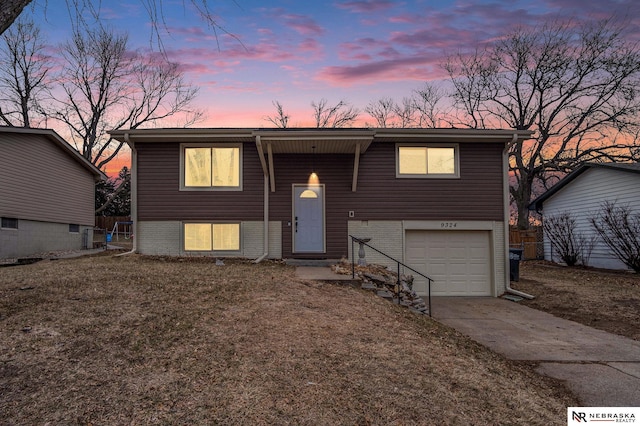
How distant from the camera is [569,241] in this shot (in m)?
18.4

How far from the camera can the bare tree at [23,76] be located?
23734 millimetres

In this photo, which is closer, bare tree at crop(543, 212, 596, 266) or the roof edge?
the roof edge

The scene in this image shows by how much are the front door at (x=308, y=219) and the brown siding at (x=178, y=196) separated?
1.13 metres

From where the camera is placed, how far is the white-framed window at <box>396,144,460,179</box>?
12.4 m

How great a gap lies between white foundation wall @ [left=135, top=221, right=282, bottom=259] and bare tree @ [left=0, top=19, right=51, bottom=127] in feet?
62.1

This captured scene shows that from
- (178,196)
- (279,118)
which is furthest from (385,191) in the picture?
(279,118)

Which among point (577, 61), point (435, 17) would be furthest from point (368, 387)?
point (577, 61)

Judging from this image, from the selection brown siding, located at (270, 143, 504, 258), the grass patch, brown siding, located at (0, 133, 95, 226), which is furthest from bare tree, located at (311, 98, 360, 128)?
the grass patch

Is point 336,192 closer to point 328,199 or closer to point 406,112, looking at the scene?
point 328,199

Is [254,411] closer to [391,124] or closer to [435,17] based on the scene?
[435,17]

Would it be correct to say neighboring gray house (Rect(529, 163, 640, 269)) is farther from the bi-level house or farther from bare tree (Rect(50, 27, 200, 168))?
bare tree (Rect(50, 27, 200, 168))

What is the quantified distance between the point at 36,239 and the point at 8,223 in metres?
1.52

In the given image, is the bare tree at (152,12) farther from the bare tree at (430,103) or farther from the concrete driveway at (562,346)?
the bare tree at (430,103)

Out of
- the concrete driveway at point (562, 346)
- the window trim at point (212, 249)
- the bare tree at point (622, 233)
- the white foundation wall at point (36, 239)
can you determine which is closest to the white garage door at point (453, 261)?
the concrete driveway at point (562, 346)
